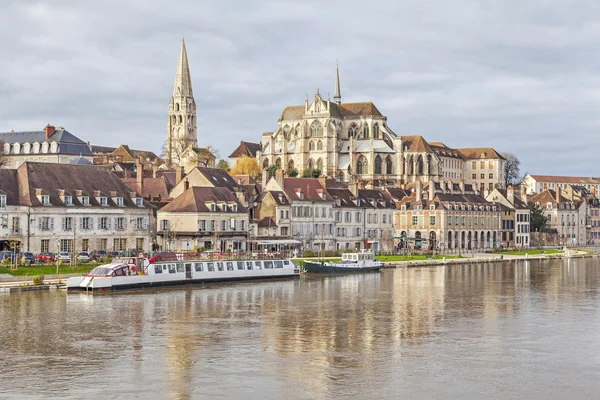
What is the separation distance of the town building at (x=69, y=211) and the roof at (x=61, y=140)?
2290 inches

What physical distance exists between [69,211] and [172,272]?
11.5 m

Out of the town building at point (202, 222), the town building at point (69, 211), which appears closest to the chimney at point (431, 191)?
the town building at point (202, 222)

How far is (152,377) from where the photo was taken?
2950 cm

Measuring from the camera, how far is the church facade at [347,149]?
175375mm

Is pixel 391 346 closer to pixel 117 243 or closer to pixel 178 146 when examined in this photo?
pixel 117 243

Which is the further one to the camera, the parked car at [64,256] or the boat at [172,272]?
the parked car at [64,256]

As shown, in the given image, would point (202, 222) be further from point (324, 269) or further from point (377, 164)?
point (377, 164)

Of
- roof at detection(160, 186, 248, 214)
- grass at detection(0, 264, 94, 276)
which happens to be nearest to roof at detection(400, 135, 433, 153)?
roof at detection(160, 186, 248, 214)

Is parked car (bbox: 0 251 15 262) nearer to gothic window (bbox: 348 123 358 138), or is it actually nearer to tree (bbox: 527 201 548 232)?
→ tree (bbox: 527 201 548 232)

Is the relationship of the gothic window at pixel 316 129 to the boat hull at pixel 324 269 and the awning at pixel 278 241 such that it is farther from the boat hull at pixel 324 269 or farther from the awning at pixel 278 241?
the boat hull at pixel 324 269

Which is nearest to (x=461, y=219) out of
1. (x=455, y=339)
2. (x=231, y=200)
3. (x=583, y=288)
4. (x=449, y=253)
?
(x=449, y=253)

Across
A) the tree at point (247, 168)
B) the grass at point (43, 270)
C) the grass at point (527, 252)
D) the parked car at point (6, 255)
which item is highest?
the tree at point (247, 168)

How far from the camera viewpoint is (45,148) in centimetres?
12888

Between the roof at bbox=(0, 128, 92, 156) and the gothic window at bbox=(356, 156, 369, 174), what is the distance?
61911 millimetres
